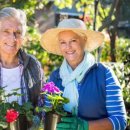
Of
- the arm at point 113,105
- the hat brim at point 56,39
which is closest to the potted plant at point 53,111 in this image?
the arm at point 113,105

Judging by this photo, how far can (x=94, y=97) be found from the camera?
2986 mm

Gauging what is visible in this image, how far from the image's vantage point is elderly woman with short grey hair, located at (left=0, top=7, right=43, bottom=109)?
125 inches

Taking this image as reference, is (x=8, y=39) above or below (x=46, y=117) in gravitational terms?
above

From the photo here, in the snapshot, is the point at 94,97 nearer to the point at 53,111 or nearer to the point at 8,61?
the point at 53,111

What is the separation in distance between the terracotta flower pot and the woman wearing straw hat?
0.19 ft

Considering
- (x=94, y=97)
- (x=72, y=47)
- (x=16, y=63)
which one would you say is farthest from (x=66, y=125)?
(x=16, y=63)

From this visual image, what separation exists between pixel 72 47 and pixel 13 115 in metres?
0.69

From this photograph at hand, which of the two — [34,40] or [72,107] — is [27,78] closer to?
[72,107]

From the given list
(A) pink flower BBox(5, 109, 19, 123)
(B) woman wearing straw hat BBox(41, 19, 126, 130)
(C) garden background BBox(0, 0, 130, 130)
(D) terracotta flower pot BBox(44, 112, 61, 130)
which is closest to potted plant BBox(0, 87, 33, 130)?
(A) pink flower BBox(5, 109, 19, 123)

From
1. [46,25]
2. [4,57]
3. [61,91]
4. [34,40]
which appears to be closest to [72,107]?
[61,91]

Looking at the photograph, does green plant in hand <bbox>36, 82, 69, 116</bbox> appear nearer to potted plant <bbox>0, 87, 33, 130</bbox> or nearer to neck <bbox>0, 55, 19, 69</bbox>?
potted plant <bbox>0, 87, 33, 130</bbox>

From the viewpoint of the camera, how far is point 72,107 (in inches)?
119

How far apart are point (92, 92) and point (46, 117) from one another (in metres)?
0.38

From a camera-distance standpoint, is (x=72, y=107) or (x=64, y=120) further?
(x=72, y=107)
